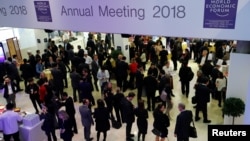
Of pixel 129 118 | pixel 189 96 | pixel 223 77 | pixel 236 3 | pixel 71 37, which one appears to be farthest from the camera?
pixel 71 37

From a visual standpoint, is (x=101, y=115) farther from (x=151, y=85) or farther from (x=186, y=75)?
(x=186, y=75)

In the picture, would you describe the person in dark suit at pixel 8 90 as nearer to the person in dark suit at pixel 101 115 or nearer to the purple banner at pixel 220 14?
the person in dark suit at pixel 101 115

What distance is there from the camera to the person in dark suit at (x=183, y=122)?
17.9 feet

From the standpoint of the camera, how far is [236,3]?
3.38 metres

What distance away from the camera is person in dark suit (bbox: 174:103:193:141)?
17.9 feet

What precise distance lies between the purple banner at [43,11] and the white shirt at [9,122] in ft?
8.29

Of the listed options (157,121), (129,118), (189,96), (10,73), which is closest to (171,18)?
(157,121)

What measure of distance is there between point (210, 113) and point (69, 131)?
402 centimetres

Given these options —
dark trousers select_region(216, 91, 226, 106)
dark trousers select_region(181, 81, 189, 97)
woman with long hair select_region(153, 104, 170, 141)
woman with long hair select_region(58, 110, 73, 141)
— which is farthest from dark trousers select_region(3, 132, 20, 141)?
dark trousers select_region(216, 91, 226, 106)

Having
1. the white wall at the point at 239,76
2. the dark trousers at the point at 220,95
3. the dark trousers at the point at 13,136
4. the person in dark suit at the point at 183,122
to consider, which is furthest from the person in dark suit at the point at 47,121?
the dark trousers at the point at 220,95

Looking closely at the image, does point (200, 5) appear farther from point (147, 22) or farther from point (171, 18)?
point (147, 22)

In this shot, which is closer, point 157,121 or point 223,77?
point 157,121

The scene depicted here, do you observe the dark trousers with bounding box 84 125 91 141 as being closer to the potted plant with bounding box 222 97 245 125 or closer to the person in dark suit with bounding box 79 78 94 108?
the person in dark suit with bounding box 79 78 94 108

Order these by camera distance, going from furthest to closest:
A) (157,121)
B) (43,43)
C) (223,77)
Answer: (43,43) → (223,77) → (157,121)
